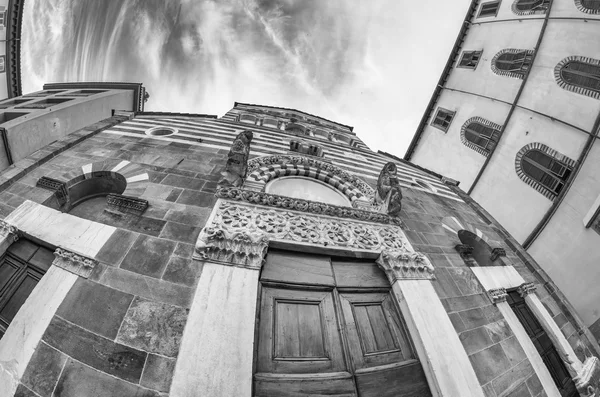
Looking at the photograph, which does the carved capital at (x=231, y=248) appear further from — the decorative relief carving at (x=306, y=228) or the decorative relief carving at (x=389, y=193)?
the decorative relief carving at (x=389, y=193)

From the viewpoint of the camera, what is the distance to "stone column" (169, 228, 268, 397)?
2135 mm

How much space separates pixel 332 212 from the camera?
14.7ft

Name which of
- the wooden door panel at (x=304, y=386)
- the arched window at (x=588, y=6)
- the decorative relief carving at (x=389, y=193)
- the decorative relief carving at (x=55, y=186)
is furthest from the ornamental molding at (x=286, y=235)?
the arched window at (x=588, y=6)

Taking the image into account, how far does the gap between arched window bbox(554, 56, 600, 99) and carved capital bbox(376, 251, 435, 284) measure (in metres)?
11.6

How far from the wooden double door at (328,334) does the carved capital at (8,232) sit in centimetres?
350

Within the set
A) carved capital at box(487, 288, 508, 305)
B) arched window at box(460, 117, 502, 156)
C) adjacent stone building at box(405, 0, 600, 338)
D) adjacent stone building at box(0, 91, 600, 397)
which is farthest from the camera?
arched window at box(460, 117, 502, 156)

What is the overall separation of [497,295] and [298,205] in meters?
4.25

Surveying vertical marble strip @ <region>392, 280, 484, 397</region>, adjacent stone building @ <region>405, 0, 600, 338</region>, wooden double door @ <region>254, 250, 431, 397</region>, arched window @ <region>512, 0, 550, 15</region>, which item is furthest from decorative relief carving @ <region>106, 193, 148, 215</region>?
arched window @ <region>512, 0, 550, 15</region>

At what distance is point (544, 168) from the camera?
9.52 meters

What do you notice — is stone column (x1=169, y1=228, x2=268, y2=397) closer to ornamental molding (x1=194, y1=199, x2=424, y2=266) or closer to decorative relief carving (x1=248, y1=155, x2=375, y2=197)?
ornamental molding (x1=194, y1=199, x2=424, y2=266)

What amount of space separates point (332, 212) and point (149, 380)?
135 inches

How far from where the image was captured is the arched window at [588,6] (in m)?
9.67

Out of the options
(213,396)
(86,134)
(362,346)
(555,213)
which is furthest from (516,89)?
(86,134)

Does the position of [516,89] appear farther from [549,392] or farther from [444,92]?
[549,392]
